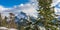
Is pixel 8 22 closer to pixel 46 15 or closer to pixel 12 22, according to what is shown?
pixel 12 22

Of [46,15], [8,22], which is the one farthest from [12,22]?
[46,15]

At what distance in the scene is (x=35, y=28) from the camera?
4.74 m

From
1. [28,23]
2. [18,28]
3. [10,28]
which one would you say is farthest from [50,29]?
[10,28]

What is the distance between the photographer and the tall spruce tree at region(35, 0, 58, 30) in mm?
4761

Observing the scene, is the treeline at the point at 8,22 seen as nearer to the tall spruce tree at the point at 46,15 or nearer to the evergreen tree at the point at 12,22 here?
the evergreen tree at the point at 12,22

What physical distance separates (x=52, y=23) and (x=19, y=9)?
1450 millimetres

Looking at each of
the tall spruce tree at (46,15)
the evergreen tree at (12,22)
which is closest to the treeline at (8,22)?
the evergreen tree at (12,22)

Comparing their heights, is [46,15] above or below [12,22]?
above

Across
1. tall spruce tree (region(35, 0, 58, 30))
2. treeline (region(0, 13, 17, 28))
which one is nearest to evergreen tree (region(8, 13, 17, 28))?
treeline (region(0, 13, 17, 28))

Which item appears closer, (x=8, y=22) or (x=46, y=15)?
(x=46, y=15)

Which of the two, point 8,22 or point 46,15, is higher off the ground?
point 46,15

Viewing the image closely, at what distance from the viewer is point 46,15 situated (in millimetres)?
4781

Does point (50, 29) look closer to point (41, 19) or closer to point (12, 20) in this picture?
point (41, 19)

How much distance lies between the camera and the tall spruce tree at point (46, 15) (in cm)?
476
